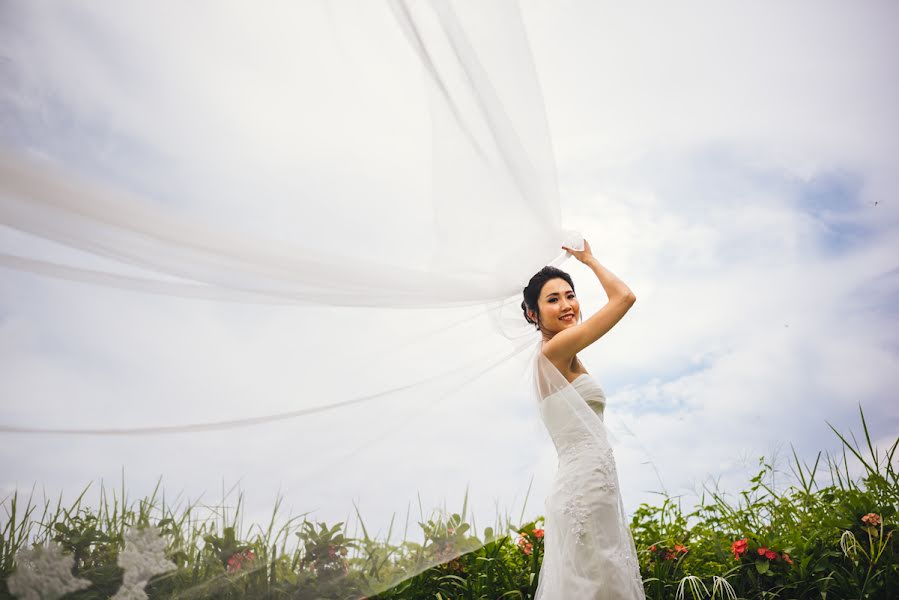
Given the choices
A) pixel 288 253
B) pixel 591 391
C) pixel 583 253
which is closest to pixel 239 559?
pixel 288 253

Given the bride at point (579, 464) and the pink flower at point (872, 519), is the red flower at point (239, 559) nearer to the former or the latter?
the bride at point (579, 464)

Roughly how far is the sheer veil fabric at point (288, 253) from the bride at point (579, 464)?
0.03 metres

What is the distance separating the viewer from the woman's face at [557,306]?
3111 mm

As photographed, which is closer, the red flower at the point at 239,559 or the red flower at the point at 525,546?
the red flower at the point at 239,559

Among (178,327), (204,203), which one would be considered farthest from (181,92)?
(178,327)

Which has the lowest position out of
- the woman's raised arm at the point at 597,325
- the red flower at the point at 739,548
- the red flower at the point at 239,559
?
the red flower at the point at 739,548

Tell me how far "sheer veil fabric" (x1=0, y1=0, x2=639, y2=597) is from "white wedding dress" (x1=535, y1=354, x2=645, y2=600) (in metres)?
0.02

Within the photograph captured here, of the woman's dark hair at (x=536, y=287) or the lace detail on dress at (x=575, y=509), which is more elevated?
the woman's dark hair at (x=536, y=287)

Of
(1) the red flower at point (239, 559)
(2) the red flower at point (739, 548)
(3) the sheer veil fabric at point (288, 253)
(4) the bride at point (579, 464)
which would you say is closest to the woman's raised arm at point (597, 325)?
(4) the bride at point (579, 464)

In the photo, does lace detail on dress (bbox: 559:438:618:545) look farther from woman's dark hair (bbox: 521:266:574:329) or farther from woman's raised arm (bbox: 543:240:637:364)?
woman's dark hair (bbox: 521:266:574:329)

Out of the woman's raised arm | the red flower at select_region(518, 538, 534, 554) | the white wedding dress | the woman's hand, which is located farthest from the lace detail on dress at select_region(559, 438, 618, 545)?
the red flower at select_region(518, 538, 534, 554)

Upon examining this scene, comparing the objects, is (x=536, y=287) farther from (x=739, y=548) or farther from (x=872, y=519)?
(x=872, y=519)

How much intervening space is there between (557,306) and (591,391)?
458 millimetres

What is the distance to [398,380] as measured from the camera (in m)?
2.60
